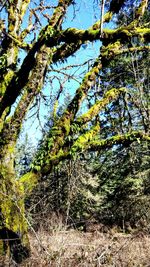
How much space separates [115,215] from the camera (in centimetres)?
2130

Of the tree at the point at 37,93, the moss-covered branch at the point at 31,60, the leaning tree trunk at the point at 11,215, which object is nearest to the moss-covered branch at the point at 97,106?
the tree at the point at 37,93

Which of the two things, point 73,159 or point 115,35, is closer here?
point 115,35

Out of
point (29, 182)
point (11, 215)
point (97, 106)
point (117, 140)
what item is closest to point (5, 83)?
point (97, 106)

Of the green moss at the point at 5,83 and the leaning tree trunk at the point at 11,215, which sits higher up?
the green moss at the point at 5,83

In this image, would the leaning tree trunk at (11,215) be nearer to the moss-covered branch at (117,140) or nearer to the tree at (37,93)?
the tree at (37,93)

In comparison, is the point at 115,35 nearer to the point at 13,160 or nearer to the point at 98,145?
the point at 98,145

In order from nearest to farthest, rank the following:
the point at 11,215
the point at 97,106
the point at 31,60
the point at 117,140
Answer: the point at 11,215 < the point at 31,60 < the point at 117,140 < the point at 97,106

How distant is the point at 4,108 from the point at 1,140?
0.83 m

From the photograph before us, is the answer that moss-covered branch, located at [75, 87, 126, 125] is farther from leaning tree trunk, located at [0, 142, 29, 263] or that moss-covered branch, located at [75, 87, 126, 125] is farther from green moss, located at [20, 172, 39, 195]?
leaning tree trunk, located at [0, 142, 29, 263]

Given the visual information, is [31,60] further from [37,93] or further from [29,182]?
[29,182]

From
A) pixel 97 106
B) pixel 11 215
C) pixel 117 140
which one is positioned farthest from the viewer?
pixel 97 106

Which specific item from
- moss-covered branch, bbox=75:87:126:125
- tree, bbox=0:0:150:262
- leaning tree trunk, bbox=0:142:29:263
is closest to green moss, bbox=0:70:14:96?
tree, bbox=0:0:150:262

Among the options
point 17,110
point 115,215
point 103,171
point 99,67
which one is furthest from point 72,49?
point 115,215

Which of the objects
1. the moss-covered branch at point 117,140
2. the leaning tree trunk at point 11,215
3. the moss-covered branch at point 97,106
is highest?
the moss-covered branch at point 97,106
